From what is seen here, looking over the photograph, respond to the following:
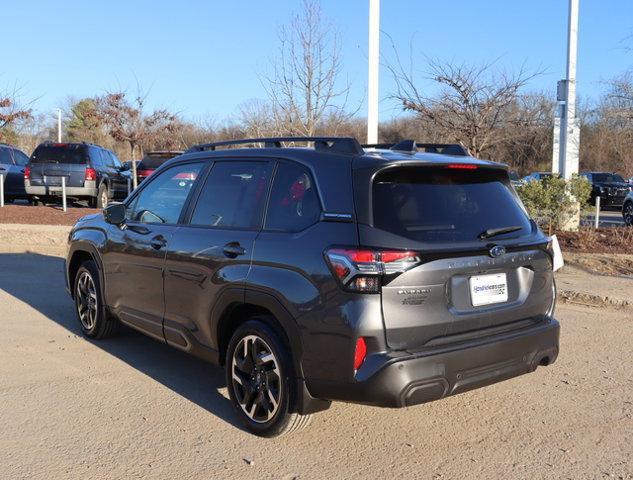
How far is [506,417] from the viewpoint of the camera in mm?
4277

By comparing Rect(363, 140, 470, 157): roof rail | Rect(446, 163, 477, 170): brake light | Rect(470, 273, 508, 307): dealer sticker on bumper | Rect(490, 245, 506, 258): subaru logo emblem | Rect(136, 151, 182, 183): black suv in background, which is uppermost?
Rect(136, 151, 182, 183): black suv in background

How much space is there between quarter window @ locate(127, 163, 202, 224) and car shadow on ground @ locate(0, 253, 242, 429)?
4.03 feet

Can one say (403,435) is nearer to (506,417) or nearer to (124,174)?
(506,417)

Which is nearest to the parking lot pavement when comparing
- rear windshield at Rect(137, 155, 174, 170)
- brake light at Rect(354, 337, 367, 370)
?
brake light at Rect(354, 337, 367, 370)

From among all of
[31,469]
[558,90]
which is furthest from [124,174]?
[31,469]

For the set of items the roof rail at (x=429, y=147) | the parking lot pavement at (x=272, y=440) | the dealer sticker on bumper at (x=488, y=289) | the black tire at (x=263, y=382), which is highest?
the roof rail at (x=429, y=147)

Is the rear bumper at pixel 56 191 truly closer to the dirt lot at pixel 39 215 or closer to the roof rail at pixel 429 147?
the dirt lot at pixel 39 215

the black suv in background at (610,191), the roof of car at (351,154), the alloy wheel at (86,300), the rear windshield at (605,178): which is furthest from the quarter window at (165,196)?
the rear windshield at (605,178)

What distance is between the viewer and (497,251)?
373cm

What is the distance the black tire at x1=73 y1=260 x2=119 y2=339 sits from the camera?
5.84 meters

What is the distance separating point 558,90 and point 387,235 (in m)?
11.3

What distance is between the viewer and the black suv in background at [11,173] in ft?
58.7

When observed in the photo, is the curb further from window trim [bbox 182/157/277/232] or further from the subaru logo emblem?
the subaru logo emblem

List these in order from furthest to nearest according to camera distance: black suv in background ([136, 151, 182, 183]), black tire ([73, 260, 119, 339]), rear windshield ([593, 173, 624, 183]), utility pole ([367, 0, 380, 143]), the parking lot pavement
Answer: rear windshield ([593, 173, 624, 183]), black suv in background ([136, 151, 182, 183]), utility pole ([367, 0, 380, 143]), black tire ([73, 260, 119, 339]), the parking lot pavement
